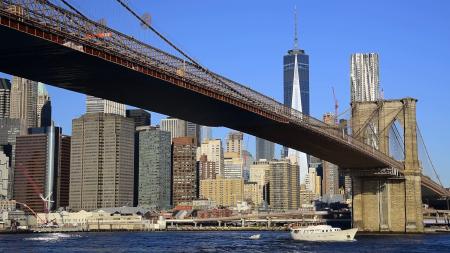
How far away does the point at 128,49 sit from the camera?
47312 mm

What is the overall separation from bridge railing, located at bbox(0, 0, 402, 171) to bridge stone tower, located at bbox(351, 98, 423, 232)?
2367 centimetres

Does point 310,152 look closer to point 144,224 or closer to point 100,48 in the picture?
point 100,48

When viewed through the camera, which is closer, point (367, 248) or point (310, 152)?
point (367, 248)

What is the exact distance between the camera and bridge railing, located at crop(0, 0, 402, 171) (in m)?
39.8

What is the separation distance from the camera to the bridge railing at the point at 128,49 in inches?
1565

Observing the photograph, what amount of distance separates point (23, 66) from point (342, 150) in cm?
4411

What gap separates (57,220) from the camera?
188125 mm

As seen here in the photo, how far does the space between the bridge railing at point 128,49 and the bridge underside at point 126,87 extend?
81 cm

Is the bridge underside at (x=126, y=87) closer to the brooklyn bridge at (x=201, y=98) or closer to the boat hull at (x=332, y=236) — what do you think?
the brooklyn bridge at (x=201, y=98)

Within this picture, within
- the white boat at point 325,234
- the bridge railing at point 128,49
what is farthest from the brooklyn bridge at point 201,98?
the white boat at point 325,234

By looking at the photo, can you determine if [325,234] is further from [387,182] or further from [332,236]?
[387,182]

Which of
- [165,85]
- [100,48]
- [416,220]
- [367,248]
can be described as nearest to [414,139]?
[416,220]

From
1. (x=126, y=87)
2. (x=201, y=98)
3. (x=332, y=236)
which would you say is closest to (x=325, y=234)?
(x=332, y=236)

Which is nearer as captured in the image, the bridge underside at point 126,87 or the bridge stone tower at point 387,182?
the bridge underside at point 126,87
